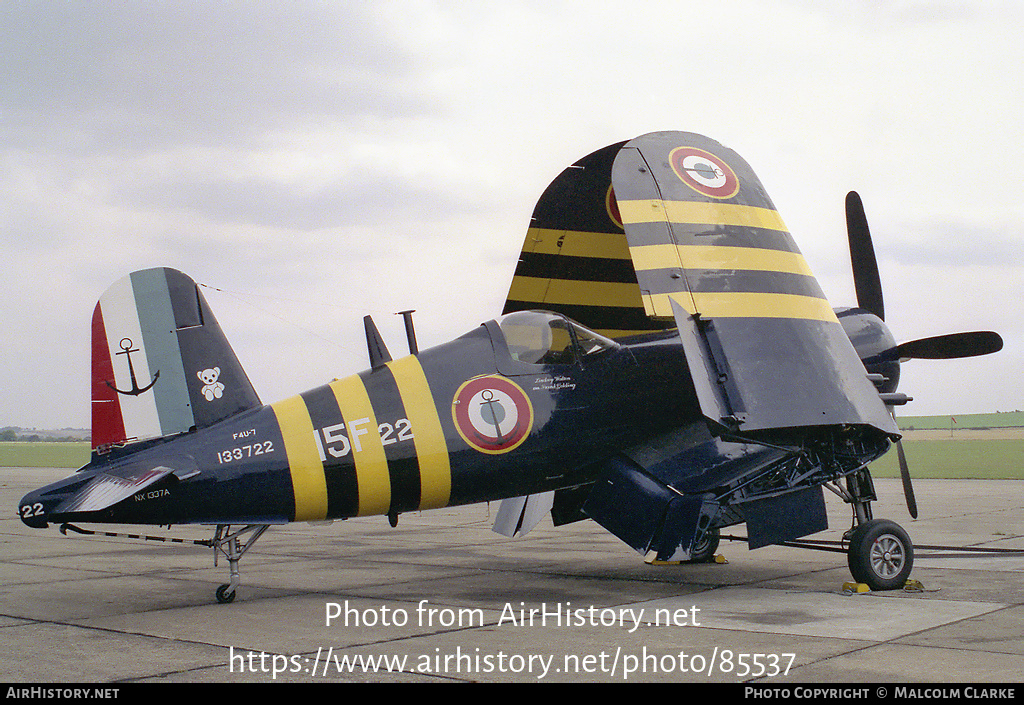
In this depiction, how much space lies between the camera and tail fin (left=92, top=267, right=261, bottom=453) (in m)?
9.87

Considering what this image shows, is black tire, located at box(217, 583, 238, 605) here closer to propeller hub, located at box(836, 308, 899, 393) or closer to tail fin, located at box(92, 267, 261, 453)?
tail fin, located at box(92, 267, 261, 453)

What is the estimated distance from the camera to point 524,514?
39.7 feet

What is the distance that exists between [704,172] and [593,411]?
304cm

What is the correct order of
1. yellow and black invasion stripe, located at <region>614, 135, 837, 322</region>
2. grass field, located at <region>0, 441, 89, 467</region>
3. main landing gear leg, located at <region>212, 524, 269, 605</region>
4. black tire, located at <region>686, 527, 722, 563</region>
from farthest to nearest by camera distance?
grass field, located at <region>0, 441, 89, 467</region>, black tire, located at <region>686, 527, 722, 563</region>, yellow and black invasion stripe, located at <region>614, 135, 837, 322</region>, main landing gear leg, located at <region>212, 524, 269, 605</region>

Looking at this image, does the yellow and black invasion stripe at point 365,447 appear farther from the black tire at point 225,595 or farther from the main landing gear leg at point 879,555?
the main landing gear leg at point 879,555

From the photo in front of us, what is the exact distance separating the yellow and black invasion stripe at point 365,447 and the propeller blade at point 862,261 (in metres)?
6.47

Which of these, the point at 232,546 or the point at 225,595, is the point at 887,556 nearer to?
the point at 232,546

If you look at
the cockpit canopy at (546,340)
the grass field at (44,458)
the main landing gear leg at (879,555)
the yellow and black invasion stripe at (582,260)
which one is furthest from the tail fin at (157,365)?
the grass field at (44,458)

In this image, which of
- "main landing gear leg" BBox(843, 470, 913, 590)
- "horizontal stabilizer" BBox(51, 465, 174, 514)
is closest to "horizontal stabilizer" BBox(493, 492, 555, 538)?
"main landing gear leg" BBox(843, 470, 913, 590)

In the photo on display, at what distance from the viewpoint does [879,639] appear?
718 cm

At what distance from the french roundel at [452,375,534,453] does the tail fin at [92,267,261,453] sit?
96.8 inches

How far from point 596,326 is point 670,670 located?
25.6ft

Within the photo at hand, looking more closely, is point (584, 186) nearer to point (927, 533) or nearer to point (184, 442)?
point (184, 442)
